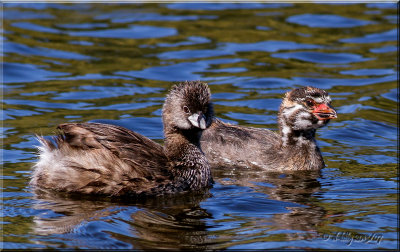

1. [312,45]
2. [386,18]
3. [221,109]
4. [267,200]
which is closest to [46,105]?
[221,109]

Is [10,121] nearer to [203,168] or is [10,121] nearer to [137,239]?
[203,168]

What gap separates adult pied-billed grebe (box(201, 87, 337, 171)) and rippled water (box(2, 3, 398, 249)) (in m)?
0.42

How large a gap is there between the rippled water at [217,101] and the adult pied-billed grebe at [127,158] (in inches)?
9.3

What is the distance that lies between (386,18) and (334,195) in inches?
500

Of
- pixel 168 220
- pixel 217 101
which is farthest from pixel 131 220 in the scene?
pixel 217 101

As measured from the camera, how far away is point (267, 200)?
10.4m

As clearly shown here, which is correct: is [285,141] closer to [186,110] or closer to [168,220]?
[186,110]

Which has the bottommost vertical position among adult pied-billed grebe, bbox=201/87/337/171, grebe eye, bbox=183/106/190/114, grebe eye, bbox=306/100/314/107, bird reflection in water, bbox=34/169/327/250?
bird reflection in water, bbox=34/169/327/250

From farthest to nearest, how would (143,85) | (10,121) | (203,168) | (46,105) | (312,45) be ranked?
(312,45)
(143,85)
(46,105)
(10,121)
(203,168)

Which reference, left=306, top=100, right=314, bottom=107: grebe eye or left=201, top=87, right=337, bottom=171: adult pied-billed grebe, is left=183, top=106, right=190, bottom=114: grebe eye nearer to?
left=201, top=87, right=337, bottom=171: adult pied-billed grebe

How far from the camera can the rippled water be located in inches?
357

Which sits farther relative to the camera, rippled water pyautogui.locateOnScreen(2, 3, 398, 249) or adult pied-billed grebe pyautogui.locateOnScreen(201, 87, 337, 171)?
adult pied-billed grebe pyautogui.locateOnScreen(201, 87, 337, 171)

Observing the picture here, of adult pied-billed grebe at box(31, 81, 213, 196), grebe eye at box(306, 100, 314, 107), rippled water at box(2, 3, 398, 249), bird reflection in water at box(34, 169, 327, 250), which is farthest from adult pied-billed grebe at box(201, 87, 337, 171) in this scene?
adult pied-billed grebe at box(31, 81, 213, 196)

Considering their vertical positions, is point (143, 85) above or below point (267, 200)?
above
